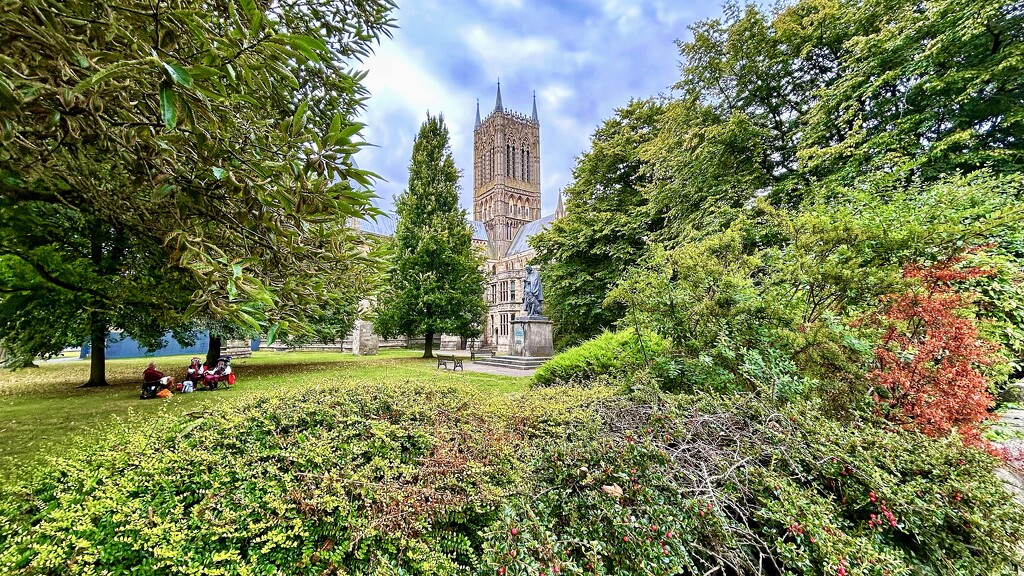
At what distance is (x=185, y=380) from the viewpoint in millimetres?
9469

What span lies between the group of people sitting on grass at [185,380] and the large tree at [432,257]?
27.1 feet

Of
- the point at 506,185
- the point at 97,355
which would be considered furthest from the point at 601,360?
the point at 506,185

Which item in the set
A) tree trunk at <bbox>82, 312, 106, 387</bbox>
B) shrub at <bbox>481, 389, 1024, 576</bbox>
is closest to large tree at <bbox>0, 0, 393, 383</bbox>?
shrub at <bbox>481, 389, 1024, 576</bbox>

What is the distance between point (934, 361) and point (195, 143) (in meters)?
6.73

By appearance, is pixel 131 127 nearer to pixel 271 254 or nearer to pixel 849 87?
pixel 271 254

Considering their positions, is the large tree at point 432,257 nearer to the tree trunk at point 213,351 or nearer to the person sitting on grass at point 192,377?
the tree trunk at point 213,351

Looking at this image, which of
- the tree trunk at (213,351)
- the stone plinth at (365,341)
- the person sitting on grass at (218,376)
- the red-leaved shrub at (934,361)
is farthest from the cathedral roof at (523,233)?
the red-leaved shrub at (934,361)

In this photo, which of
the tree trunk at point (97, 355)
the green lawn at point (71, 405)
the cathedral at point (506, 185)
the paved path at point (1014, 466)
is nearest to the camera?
the paved path at point (1014, 466)

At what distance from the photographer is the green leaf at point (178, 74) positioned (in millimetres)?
1575

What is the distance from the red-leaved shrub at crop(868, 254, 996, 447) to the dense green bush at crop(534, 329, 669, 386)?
228cm

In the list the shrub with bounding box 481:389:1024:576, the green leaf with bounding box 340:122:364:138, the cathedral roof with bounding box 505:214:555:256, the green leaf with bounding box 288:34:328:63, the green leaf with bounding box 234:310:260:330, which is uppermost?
the cathedral roof with bounding box 505:214:555:256

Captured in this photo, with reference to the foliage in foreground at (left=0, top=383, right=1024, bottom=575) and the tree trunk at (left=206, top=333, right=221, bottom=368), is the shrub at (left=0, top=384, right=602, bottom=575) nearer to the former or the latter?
the foliage in foreground at (left=0, top=383, right=1024, bottom=575)

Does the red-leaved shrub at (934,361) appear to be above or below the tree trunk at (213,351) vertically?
above

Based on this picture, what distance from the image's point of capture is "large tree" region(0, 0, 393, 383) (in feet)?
6.27
